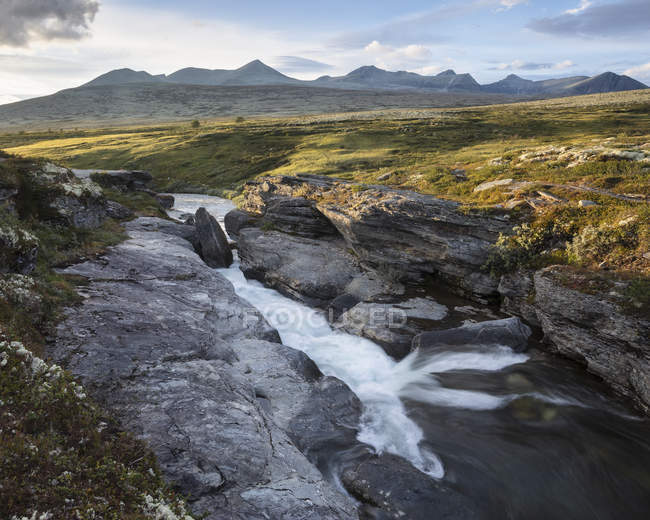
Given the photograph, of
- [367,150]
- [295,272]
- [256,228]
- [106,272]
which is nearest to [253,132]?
[367,150]

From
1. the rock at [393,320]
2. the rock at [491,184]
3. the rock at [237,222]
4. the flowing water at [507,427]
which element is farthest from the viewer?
the rock at [237,222]

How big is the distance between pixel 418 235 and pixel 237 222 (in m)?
19.1

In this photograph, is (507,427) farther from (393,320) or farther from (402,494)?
(393,320)

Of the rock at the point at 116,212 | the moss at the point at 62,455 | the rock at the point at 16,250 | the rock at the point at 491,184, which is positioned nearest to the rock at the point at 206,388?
the moss at the point at 62,455

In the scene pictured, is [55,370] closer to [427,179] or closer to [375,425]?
[375,425]

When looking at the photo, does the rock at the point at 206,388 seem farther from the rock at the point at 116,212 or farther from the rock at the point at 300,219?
the rock at the point at 300,219

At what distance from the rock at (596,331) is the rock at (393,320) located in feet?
17.4

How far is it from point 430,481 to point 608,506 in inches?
208

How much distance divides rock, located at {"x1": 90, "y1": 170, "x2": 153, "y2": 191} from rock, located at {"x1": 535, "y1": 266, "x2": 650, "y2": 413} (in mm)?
42232

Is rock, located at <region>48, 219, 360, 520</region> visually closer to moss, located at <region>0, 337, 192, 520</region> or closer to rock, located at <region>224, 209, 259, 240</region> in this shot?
moss, located at <region>0, 337, 192, 520</region>

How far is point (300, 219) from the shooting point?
98.1 ft

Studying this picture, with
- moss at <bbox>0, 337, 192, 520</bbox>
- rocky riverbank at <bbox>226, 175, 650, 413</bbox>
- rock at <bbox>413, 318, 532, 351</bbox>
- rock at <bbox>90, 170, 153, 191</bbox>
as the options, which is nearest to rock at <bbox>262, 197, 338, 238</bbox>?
Result: rocky riverbank at <bbox>226, 175, 650, 413</bbox>

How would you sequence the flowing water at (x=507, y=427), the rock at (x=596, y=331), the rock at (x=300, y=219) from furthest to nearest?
the rock at (x=300, y=219)
the rock at (x=596, y=331)
the flowing water at (x=507, y=427)

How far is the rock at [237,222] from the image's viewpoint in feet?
113
